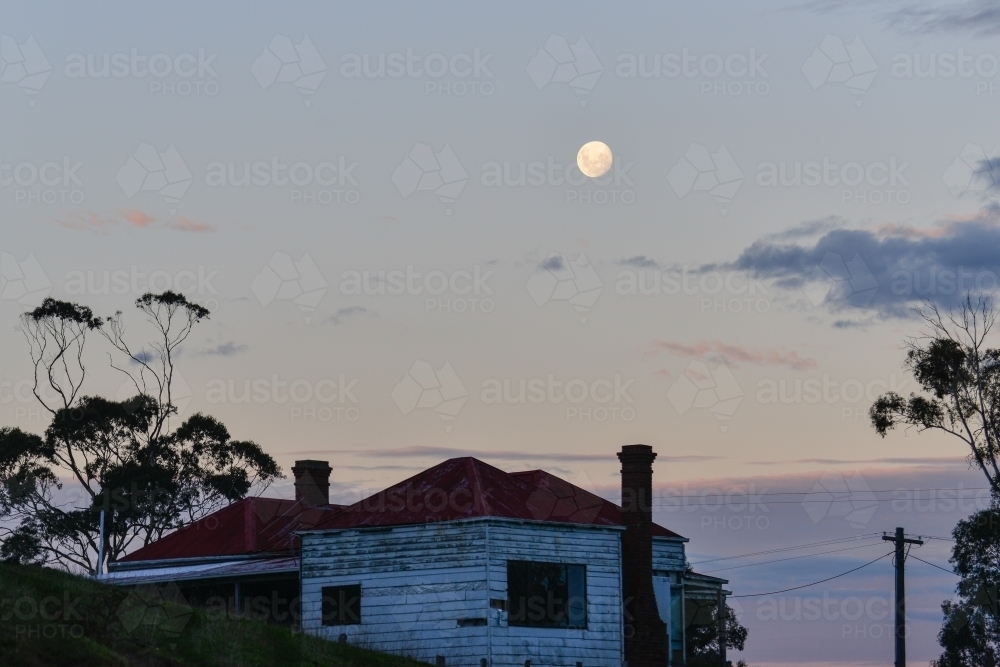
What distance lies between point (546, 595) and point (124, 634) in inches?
488

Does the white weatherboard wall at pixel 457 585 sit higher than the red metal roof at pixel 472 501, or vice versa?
the red metal roof at pixel 472 501

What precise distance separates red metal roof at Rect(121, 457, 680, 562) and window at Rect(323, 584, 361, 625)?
1742 mm

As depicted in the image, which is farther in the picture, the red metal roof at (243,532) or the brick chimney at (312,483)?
the brick chimney at (312,483)

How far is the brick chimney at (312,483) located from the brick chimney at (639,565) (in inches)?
489

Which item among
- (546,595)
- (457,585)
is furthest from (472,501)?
(546,595)

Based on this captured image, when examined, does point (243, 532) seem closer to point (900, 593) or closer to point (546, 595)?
point (546, 595)

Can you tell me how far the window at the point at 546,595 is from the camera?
34.1 metres

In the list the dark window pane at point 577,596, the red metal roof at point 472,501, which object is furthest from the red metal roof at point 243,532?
the dark window pane at point 577,596

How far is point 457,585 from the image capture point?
33.7 metres

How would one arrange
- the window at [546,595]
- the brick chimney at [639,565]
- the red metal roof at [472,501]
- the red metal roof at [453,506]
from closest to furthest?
the window at [546,595]
the red metal roof at [472,501]
the red metal roof at [453,506]
the brick chimney at [639,565]

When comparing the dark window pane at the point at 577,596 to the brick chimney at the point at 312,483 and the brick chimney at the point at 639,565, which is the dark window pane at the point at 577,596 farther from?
the brick chimney at the point at 312,483

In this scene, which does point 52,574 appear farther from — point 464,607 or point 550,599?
point 550,599

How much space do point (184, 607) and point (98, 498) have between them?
3523 centimetres

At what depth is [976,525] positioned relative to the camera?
45.9m
